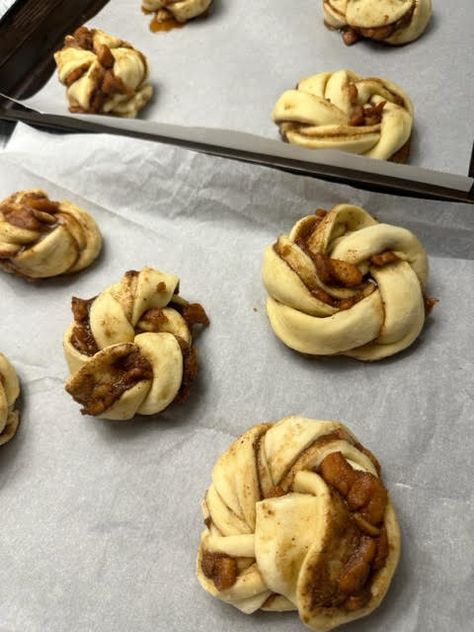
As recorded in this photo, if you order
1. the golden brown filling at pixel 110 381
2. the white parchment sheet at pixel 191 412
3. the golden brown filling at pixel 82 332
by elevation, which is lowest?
the white parchment sheet at pixel 191 412

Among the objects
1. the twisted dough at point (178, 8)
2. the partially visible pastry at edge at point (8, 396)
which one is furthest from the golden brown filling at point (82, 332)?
the twisted dough at point (178, 8)

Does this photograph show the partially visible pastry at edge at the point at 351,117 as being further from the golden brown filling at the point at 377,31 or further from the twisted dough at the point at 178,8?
the twisted dough at the point at 178,8

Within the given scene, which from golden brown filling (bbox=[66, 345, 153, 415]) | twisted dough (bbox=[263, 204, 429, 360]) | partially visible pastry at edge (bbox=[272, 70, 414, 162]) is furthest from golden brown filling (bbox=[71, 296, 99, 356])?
partially visible pastry at edge (bbox=[272, 70, 414, 162])

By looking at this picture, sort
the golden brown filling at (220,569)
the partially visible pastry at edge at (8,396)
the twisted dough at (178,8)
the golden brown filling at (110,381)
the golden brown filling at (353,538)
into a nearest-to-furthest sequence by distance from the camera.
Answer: the golden brown filling at (353,538), the golden brown filling at (220,569), the golden brown filling at (110,381), the partially visible pastry at edge at (8,396), the twisted dough at (178,8)

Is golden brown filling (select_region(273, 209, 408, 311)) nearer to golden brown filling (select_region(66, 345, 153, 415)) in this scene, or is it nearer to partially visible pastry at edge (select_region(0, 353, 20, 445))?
golden brown filling (select_region(66, 345, 153, 415))

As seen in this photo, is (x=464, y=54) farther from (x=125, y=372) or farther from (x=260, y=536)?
(x=260, y=536)

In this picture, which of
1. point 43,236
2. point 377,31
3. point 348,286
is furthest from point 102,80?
point 348,286
